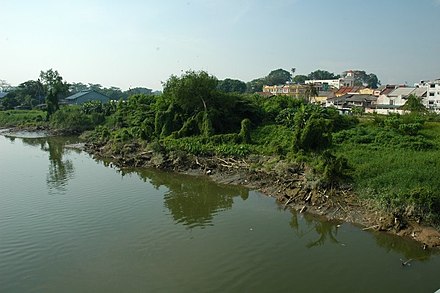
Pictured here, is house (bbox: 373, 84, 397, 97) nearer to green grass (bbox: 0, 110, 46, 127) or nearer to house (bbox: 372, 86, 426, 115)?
house (bbox: 372, 86, 426, 115)

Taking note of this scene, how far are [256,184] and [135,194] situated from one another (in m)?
6.98

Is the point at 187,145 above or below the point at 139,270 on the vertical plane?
above

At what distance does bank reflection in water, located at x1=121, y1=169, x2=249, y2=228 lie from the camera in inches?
699

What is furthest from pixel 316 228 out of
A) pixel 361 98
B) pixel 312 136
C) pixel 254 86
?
pixel 254 86

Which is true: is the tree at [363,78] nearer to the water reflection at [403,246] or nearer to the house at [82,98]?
the house at [82,98]

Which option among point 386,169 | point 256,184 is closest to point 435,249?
point 386,169

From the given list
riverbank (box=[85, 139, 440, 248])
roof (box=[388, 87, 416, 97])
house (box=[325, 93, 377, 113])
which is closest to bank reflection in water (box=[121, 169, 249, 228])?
riverbank (box=[85, 139, 440, 248])

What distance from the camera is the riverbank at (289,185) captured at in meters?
15.1

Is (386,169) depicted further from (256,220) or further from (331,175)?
(256,220)

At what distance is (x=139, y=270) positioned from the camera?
1229 cm

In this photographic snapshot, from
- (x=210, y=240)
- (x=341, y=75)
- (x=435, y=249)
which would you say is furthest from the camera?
(x=341, y=75)

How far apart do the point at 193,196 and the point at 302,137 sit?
7.74 m

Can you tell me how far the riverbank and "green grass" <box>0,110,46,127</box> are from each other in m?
32.5

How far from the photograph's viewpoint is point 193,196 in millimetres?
21281
